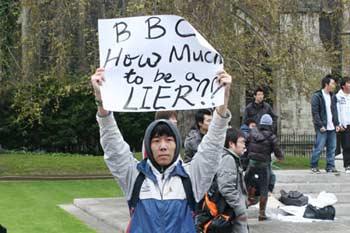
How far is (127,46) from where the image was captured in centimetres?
459

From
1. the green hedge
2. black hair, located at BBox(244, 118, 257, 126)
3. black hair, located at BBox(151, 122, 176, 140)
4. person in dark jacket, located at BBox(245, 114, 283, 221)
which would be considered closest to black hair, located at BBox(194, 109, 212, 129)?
black hair, located at BBox(151, 122, 176, 140)

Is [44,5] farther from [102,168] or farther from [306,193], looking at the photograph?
[306,193]

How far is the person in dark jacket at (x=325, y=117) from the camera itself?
13.9 m

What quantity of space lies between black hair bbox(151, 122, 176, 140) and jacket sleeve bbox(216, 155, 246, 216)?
261 cm

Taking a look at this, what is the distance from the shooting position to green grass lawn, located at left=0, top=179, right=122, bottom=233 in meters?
11.2

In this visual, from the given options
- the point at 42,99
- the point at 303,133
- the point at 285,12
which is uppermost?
the point at 285,12

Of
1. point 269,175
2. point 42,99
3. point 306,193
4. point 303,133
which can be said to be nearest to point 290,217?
point 269,175

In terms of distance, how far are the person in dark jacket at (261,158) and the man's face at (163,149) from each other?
22.2 feet

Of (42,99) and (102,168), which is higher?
(42,99)

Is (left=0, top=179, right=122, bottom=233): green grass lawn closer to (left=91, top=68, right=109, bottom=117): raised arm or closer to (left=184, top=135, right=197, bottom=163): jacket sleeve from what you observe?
(left=184, top=135, right=197, bottom=163): jacket sleeve

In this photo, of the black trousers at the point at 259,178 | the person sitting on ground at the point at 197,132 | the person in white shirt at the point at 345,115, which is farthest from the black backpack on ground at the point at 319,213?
the person sitting on ground at the point at 197,132

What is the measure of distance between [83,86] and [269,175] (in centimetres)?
1044

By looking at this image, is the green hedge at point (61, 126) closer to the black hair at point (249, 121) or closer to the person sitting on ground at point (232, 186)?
the black hair at point (249, 121)

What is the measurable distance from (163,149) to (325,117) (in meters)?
10.3
